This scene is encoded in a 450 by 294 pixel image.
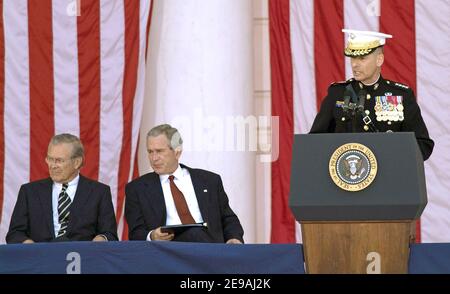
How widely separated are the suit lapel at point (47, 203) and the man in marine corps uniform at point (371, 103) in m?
1.58

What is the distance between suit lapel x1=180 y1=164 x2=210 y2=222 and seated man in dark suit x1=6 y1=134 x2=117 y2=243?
498 mm

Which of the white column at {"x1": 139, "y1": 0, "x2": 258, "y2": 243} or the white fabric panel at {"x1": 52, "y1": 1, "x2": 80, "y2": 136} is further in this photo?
the white fabric panel at {"x1": 52, "y1": 1, "x2": 80, "y2": 136}

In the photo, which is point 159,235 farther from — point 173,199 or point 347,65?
point 347,65

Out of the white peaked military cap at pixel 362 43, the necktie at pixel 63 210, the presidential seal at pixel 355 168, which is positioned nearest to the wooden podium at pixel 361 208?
the presidential seal at pixel 355 168

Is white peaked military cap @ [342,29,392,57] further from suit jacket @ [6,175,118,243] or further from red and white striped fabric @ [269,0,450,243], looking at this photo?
red and white striped fabric @ [269,0,450,243]

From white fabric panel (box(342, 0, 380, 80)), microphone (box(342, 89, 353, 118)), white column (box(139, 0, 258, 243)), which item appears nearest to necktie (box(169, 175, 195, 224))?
microphone (box(342, 89, 353, 118))

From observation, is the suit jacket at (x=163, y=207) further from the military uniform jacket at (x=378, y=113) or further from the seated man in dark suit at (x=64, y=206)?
the military uniform jacket at (x=378, y=113)

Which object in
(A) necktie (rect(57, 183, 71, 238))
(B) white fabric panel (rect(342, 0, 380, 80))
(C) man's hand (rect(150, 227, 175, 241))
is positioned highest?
(B) white fabric panel (rect(342, 0, 380, 80))

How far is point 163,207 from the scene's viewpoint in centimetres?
711

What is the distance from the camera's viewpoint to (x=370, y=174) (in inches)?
213

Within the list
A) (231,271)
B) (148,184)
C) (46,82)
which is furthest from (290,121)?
(231,271)

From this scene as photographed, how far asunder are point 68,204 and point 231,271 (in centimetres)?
176

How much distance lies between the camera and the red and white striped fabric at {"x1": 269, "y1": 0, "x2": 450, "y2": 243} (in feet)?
30.9

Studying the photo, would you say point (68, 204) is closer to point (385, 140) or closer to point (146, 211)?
point (146, 211)
